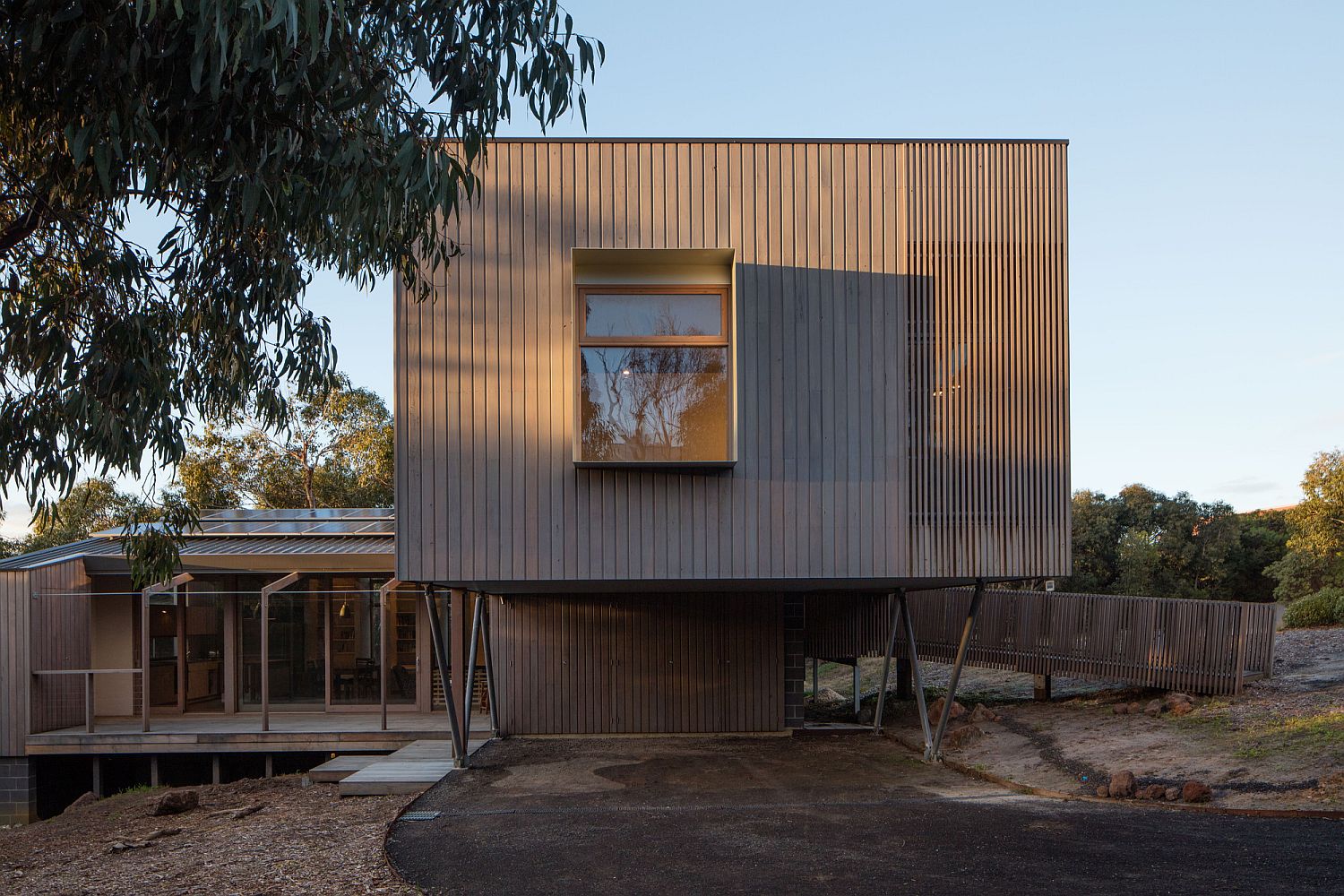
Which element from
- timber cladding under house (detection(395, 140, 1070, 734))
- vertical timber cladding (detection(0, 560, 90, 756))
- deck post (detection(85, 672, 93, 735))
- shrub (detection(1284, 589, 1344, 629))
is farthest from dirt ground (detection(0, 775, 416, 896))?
shrub (detection(1284, 589, 1344, 629))

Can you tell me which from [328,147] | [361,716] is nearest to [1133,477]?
[361,716]

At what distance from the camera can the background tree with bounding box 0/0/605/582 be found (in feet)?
14.4

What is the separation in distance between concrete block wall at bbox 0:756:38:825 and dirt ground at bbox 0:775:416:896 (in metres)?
2.79

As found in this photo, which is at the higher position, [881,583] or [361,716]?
[881,583]

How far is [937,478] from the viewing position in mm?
9336

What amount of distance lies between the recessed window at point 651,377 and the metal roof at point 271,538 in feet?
18.2

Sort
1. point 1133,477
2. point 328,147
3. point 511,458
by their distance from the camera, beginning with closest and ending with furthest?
1. point 328,147
2. point 511,458
3. point 1133,477

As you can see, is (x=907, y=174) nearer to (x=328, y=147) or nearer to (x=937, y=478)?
(x=937, y=478)

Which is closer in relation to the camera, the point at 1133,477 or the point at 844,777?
the point at 844,777

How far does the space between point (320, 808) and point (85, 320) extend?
14.9ft

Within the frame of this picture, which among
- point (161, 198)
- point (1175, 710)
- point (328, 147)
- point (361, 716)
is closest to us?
point (328, 147)

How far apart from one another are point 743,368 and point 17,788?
1036cm

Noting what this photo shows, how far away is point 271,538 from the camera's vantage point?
15734mm

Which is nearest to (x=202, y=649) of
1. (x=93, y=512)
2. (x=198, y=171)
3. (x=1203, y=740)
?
(x=198, y=171)
